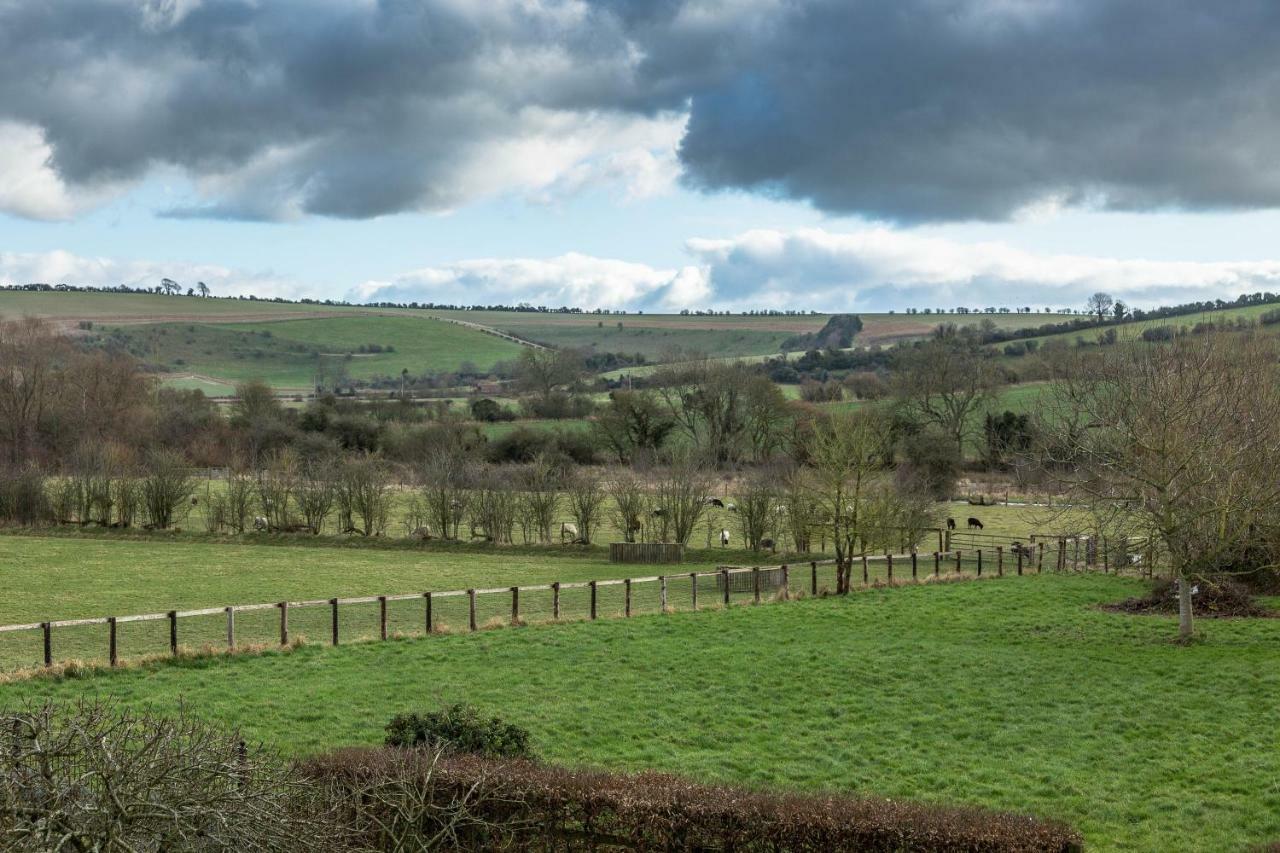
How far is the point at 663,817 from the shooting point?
973 centimetres

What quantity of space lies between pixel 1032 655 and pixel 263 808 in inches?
686

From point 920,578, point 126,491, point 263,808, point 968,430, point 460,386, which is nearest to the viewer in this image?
point 263,808

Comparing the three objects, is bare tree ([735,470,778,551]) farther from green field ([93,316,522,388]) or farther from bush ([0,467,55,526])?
green field ([93,316,522,388])

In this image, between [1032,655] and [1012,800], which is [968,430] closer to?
[1032,655]

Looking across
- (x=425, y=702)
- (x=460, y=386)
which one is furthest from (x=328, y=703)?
(x=460, y=386)

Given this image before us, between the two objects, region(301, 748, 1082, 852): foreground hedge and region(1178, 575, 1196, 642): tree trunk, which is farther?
region(1178, 575, 1196, 642): tree trunk

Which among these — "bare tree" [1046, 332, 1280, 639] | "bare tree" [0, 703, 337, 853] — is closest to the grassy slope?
"bare tree" [1046, 332, 1280, 639]

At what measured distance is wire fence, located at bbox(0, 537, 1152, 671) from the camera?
22734mm

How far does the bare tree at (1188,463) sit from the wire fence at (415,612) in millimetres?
5597

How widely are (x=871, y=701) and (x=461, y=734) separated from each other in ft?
26.6

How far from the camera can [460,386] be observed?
149625mm

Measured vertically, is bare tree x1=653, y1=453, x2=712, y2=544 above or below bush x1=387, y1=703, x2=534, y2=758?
below

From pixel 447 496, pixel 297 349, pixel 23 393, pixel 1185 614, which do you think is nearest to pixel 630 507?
pixel 447 496

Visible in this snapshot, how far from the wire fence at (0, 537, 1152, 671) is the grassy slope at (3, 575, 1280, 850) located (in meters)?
1.30
